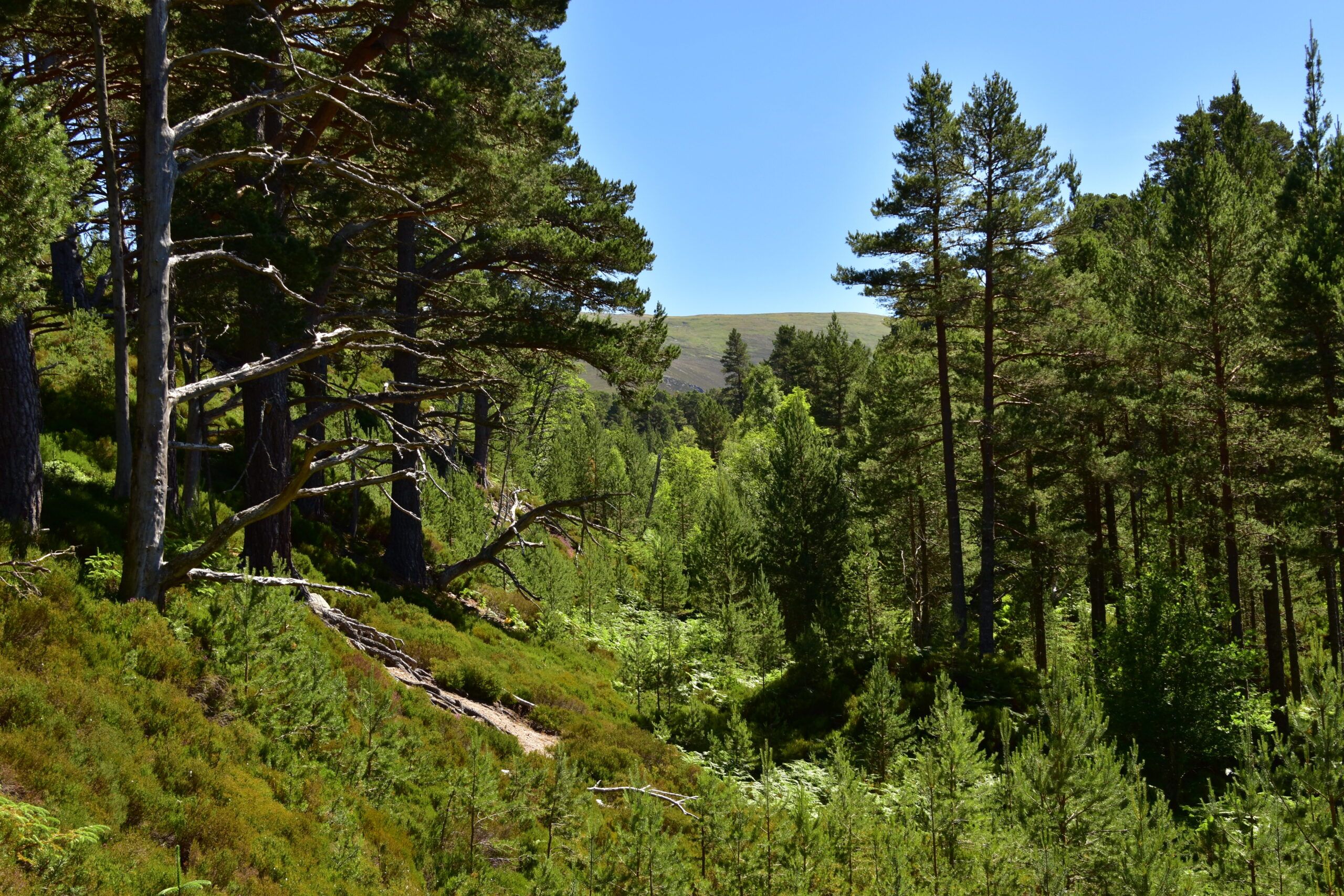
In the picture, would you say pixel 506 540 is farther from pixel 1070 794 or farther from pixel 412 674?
pixel 1070 794

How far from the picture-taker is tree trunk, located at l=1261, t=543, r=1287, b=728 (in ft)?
51.5

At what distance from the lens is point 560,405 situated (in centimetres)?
2953

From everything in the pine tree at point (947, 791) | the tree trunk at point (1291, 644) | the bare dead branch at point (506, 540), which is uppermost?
the bare dead branch at point (506, 540)

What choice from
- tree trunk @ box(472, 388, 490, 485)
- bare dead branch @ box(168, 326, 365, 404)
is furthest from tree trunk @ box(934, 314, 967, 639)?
bare dead branch @ box(168, 326, 365, 404)

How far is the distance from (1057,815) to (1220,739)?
356 inches

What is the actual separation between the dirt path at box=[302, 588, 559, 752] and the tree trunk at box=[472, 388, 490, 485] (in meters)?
8.27

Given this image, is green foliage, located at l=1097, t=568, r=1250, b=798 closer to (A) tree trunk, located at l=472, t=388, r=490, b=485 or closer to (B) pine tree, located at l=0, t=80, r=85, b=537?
(A) tree trunk, located at l=472, t=388, r=490, b=485

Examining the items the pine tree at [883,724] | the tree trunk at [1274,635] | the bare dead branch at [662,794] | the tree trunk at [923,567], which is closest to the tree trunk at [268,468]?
the bare dead branch at [662,794]

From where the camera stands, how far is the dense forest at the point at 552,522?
605 cm

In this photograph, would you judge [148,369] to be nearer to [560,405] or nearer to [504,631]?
[504,631]

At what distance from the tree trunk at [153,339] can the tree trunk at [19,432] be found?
1684 mm

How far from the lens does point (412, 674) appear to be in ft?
33.9

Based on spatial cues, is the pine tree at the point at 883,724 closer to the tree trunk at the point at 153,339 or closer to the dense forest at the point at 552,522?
the dense forest at the point at 552,522

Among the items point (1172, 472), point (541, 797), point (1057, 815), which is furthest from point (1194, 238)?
point (541, 797)
